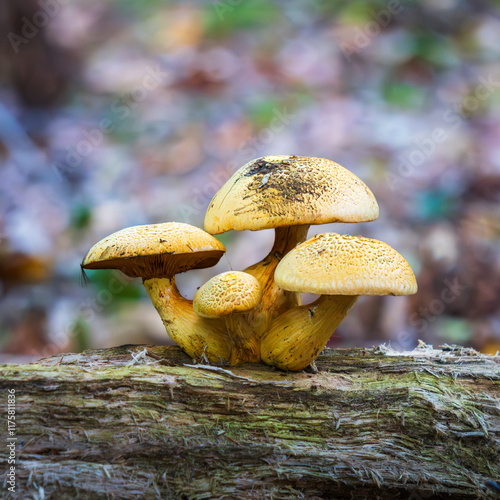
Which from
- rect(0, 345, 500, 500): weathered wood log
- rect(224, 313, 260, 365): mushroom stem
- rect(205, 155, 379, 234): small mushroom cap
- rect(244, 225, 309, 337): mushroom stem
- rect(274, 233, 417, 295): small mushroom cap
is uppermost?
rect(205, 155, 379, 234): small mushroom cap

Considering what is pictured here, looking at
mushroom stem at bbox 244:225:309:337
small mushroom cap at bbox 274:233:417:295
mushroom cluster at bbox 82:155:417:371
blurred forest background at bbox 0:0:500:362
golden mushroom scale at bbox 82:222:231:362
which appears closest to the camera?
small mushroom cap at bbox 274:233:417:295

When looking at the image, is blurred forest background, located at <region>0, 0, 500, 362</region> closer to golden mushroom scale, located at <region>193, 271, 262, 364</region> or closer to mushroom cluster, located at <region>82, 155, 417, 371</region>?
mushroom cluster, located at <region>82, 155, 417, 371</region>

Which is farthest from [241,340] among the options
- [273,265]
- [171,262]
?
[171,262]

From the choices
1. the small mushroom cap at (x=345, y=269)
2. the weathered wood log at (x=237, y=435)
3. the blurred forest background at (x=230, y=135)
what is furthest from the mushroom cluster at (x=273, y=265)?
the blurred forest background at (x=230, y=135)

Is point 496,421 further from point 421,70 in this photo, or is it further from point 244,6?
point 244,6

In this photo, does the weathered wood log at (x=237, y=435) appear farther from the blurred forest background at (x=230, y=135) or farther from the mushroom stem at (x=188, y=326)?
the blurred forest background at (x=230, y=135)

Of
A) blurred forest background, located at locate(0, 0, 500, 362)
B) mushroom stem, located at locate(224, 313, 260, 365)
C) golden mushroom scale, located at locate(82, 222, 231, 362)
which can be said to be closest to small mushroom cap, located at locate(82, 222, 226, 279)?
golden mushroom scale, located at locate(82, 222, 231, 362)
